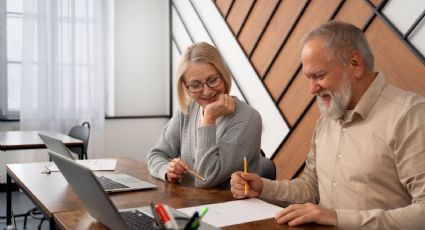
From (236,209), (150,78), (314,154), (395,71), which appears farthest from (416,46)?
(150,78)

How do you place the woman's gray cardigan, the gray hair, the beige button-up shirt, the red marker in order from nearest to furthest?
1. the red marker
2. the beige button-up shirt
3. the gray hair
4. the woman's gray cardigan

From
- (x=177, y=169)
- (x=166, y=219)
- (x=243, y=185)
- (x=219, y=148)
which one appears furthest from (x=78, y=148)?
(x=166, y=219)

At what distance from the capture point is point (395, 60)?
258cm

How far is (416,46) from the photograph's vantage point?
249 cm

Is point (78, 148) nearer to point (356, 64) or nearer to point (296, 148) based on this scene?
point (296, 148)

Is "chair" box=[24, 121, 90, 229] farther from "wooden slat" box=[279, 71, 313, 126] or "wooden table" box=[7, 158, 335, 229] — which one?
"wooden slat" box=[279, 71, 313, 126]

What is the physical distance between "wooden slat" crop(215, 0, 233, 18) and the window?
2248mm

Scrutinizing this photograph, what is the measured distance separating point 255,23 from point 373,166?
2798 mm

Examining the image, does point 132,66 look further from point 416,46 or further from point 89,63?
point 416,46

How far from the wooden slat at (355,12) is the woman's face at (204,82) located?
1422 mm

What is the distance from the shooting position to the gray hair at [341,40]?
Answer: 139 cm

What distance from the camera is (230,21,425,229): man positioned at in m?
1.24

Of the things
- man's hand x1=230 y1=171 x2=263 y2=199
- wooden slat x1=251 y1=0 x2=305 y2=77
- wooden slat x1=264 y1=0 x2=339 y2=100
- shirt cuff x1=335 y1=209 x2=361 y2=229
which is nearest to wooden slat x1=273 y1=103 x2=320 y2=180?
wooden slat x1=264 y1=0 x2=339 y2=100

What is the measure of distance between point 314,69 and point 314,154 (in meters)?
0.38
